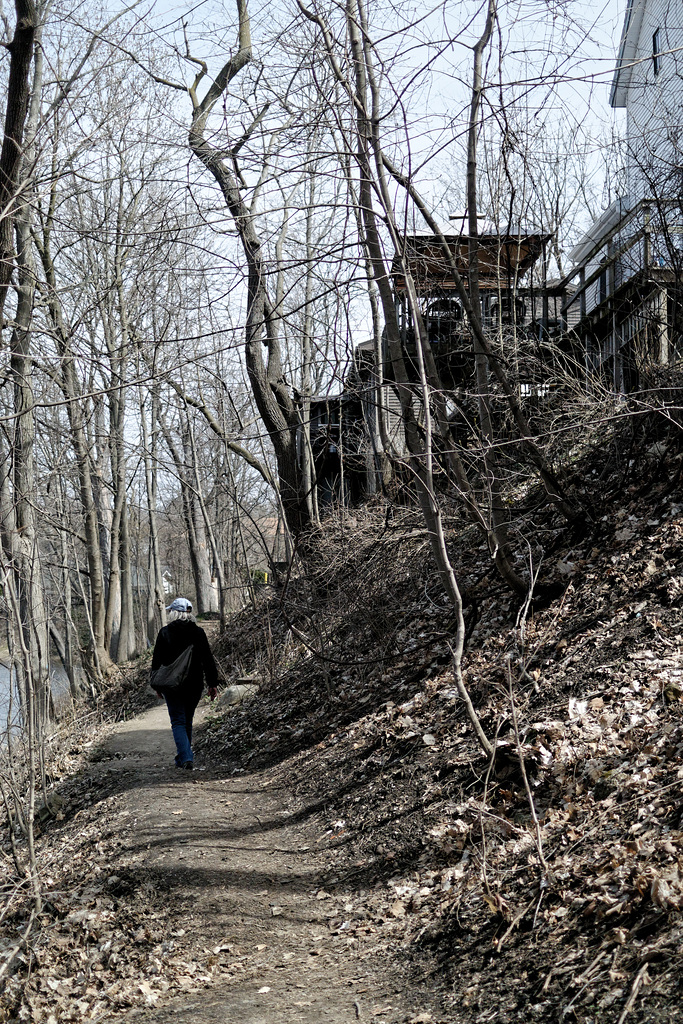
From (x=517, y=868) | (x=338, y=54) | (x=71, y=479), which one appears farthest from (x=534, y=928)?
(x=71, y=479)

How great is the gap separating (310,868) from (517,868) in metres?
1.98

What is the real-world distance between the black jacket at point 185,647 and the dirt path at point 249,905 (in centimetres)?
105

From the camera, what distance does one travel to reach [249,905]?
5621mm

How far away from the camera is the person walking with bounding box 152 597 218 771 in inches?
365

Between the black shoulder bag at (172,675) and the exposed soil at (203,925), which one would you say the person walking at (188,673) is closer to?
the black shoulder bag at (172,675)

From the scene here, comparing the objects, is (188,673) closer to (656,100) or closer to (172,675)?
(172,675)

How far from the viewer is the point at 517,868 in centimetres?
457

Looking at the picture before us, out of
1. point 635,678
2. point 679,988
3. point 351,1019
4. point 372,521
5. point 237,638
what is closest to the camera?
point 679,988

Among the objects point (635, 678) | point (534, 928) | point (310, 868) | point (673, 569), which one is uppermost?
point (673, 569)

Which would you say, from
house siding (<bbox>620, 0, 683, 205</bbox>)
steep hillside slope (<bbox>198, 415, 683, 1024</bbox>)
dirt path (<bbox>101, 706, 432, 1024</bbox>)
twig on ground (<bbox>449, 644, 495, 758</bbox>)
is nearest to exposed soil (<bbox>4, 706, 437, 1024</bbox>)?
dirt path (<bbox>101, 706, 432, 1024</bbox>)

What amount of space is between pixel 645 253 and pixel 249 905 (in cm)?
757

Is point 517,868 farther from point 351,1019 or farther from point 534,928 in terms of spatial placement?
point 351,1019

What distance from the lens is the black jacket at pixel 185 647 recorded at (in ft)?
30.8

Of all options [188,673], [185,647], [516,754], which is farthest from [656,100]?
[188,673]
